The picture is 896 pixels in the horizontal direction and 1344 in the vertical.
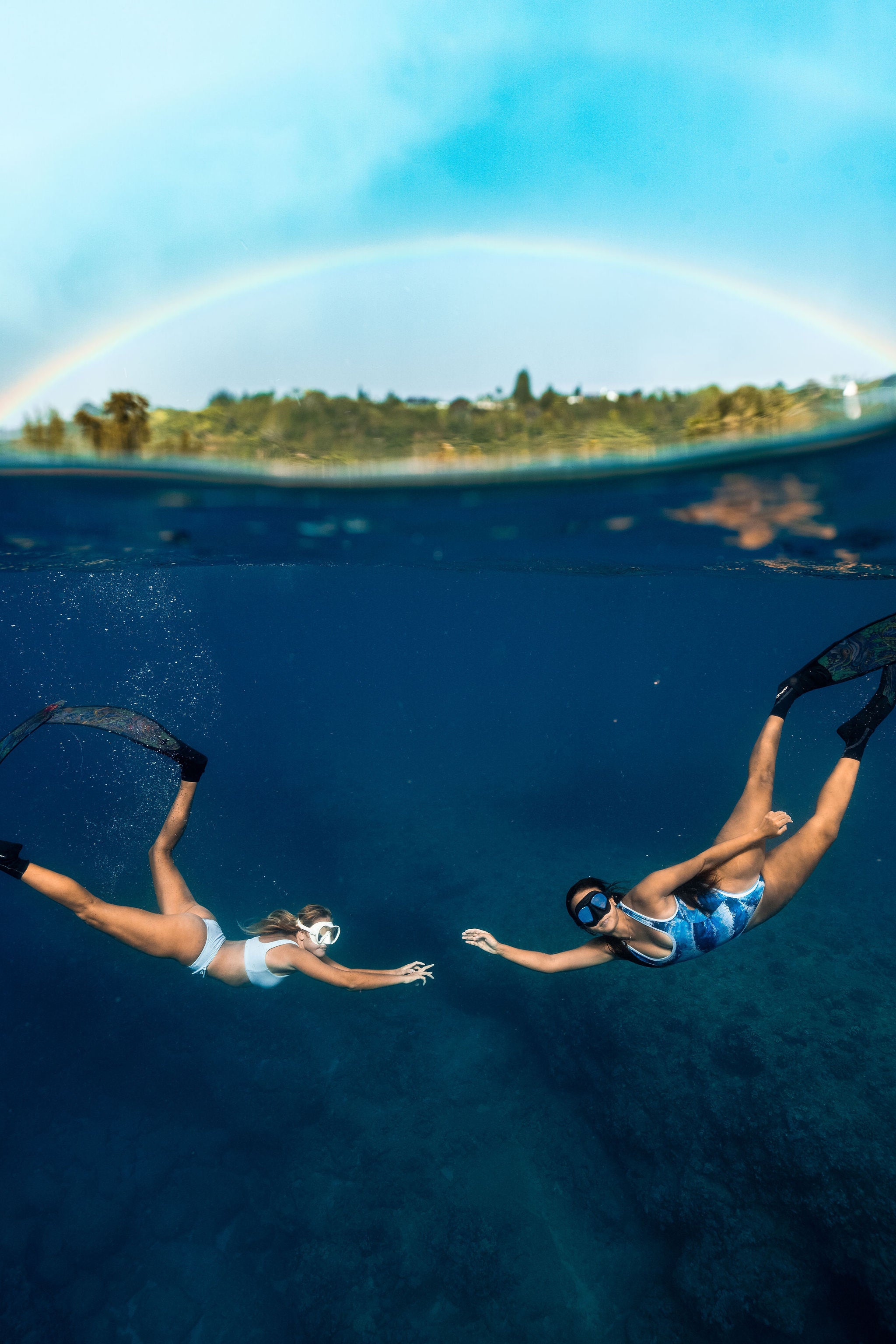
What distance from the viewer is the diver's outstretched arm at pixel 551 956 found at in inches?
230

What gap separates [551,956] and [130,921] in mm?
4174

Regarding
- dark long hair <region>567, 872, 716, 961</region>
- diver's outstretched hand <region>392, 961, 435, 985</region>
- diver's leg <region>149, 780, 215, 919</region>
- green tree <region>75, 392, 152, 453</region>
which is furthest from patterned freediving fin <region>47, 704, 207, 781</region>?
dark long hair <region>567, 872, 716, 961</region>

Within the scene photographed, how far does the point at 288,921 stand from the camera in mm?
6508

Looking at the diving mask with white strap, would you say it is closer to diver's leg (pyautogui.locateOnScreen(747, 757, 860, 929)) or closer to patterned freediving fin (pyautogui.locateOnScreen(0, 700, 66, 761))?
patterned freediving fin (pyautogui.locateOnScreen(0, 700, 66, 761))

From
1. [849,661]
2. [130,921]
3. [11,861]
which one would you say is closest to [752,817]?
[849,661]

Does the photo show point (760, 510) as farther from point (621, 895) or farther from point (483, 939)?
point (483, 939)

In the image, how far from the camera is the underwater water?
6609 mm

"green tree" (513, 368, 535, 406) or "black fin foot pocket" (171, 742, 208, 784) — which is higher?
"green tree" (513, 368, 535, 406)

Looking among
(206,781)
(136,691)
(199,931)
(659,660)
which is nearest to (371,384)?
(199,931)

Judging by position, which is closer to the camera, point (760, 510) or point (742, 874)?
point (742, 874)

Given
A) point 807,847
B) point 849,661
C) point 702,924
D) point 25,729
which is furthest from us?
point 25,729

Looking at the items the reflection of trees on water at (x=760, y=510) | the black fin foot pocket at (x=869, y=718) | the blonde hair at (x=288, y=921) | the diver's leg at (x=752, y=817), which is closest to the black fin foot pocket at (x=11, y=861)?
the blonde hair at (x=288, y=921)

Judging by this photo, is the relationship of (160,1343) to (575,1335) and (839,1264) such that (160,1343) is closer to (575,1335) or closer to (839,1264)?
(575,1335)

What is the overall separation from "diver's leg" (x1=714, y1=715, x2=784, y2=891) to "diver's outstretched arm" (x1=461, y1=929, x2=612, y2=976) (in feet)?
4.40
